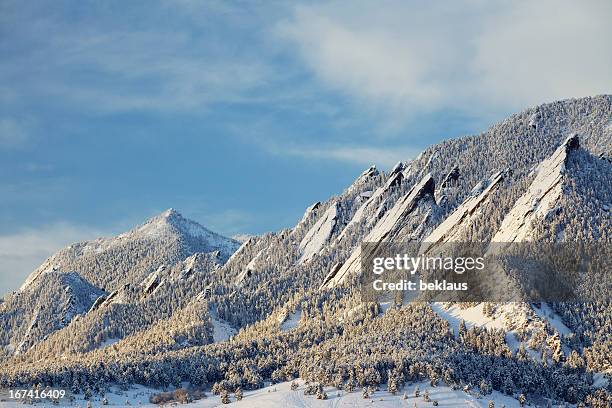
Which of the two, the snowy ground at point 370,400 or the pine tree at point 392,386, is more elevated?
the pine tree at point 392,386

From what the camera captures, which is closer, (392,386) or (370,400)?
(370,400)

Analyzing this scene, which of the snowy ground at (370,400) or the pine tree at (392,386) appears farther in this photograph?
the pine tree at (392,386)

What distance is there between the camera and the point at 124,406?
19338 centimetres

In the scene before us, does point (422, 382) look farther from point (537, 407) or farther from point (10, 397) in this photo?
Result: point (10, 397)

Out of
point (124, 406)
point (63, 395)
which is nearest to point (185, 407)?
point (124, 406)

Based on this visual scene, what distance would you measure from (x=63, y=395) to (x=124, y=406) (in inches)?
542

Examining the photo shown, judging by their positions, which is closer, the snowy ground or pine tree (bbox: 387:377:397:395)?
the snowy ground

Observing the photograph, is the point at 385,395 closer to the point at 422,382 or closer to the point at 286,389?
the point at 422,382

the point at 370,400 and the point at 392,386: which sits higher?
the point at 392,386

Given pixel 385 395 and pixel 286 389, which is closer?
pixel 385 395

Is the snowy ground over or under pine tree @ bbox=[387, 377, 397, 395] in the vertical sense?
under

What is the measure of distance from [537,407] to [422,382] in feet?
82.8

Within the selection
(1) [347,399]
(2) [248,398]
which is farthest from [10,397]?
(1) [347,399]

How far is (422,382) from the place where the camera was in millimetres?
188625
